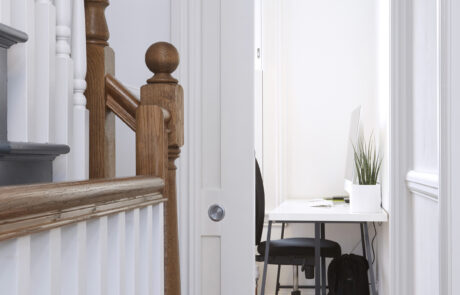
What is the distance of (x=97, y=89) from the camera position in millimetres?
1312

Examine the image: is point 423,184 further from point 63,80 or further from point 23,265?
point 23,265

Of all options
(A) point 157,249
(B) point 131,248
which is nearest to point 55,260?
(B) point 131,248

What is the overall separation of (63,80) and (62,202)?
61cm

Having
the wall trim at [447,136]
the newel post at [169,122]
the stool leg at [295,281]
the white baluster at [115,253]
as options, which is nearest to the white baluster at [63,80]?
the newel post at [169,122]

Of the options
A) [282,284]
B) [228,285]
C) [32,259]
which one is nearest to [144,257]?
[32,259]

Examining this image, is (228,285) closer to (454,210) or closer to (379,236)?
(454,210)

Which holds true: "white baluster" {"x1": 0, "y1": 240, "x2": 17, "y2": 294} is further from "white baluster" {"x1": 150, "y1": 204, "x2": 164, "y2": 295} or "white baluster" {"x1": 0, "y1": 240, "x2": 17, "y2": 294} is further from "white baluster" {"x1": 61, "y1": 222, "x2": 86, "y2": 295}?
"white baluster" {"x1": 150, "y1": 204, "x2": 164, "y2": 295}

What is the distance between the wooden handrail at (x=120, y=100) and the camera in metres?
1.28

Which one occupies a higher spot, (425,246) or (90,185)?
(90,185)

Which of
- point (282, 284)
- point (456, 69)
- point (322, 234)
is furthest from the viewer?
point (282, 284)

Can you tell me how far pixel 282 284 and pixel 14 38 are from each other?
11.6 feet

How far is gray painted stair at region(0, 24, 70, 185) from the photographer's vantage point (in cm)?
90

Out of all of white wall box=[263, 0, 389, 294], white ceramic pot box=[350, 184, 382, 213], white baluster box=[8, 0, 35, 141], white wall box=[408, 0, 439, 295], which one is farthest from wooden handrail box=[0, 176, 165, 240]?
white wall box=[263, 0, 389, 294]

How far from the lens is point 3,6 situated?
3.41 feet
